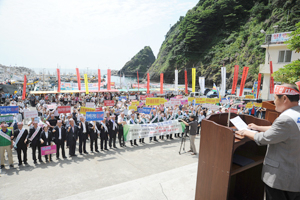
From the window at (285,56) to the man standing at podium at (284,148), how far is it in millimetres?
29896

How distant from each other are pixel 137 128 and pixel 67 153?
13.2 feet

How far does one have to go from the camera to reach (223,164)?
2.81 meters

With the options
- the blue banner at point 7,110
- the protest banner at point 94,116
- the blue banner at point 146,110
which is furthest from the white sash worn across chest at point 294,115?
the blue banner at point 7,110

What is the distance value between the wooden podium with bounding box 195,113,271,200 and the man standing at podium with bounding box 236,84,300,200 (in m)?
0.40

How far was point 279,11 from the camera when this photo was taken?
127ft

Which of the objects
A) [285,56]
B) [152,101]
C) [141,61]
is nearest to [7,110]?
[152,101]

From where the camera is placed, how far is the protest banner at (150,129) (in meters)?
11.1

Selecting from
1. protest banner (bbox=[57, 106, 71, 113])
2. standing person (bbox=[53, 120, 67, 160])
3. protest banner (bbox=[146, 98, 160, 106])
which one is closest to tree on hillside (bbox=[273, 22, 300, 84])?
protest banner (bbox=[146, 98, 160, 106])

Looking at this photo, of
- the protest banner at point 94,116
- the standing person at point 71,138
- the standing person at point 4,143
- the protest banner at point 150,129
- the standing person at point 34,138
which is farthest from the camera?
the protest banner at point 150,129

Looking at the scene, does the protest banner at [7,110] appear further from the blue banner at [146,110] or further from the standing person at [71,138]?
the blue banner at [146,110]

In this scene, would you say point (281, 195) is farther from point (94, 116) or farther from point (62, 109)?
point (62, 109)

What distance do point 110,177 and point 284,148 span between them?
626 cm

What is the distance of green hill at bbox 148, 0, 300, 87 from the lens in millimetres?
38938

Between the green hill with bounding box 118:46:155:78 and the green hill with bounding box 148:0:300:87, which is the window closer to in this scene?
the green hill with bounding box 148:0:300:87
